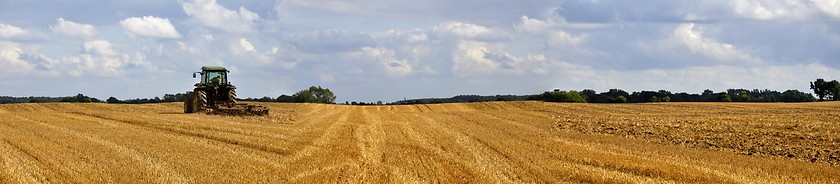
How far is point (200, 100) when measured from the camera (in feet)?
124

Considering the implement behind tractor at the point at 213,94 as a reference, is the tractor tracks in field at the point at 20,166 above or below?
below

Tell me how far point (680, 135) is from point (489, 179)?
12682 mm

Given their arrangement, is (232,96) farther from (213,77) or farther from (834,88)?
(834,88)

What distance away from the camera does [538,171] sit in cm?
1290

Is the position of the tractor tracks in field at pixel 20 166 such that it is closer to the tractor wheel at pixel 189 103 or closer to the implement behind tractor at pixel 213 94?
the implement behind tractor at pixel 213 94

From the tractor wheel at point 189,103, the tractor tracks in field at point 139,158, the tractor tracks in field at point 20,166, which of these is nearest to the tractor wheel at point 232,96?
the tractor wheel at point 189,103

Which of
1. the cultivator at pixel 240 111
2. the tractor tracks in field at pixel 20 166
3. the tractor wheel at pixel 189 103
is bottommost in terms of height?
the tractor tracks in field at pixel 20 166

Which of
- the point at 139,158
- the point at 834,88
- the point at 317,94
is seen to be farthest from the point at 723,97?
the point at 139,158

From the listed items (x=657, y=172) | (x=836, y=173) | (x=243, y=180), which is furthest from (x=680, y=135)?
(x=243, y=180)

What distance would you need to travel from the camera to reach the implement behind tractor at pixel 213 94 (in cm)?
3778

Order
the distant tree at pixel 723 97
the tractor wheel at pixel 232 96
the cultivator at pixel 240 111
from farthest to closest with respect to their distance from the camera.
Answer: the distant tree at pixel 723 97 → the tractor wheel at pixel 232 96 → the cultivator at pixel 240 111

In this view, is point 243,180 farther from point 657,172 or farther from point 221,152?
point 657,172

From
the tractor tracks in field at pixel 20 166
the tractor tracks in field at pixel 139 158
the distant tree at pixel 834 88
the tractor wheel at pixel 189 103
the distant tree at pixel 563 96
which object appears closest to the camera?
the tractor tracks in field at pixel 20 166

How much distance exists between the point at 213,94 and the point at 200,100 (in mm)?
2266
